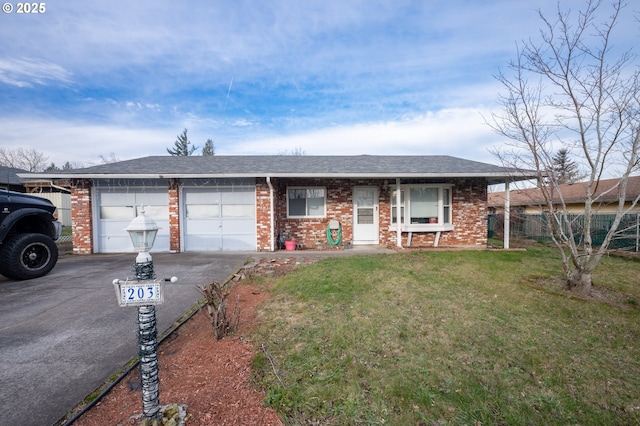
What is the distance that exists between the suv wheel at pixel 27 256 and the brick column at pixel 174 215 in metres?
2.94

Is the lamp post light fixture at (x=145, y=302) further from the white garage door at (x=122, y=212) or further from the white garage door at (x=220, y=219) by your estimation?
the white garage door at (x=122, y=212)

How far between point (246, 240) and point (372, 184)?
15.5 ft

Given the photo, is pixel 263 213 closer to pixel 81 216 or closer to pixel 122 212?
pixel 122 212

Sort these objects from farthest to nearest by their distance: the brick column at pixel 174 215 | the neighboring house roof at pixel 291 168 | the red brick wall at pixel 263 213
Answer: the red brick wall at pixel 263 213 → the brick column at pixel 174 215 → the neighboring house roof at pixel 291 168

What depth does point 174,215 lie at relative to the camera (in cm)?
895

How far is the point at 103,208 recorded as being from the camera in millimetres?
9062

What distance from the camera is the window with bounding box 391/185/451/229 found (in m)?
9.65

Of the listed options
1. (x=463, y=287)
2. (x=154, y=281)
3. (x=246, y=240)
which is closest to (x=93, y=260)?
(x=246, y=240)

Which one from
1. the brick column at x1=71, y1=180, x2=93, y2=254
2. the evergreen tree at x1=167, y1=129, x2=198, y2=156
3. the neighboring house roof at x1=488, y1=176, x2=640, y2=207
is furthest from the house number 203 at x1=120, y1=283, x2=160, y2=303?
the evergreen tree at x1=167, y1=129, x2=198, y2=156

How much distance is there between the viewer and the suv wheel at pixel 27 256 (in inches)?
221

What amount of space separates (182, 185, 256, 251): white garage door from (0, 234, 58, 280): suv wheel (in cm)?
339

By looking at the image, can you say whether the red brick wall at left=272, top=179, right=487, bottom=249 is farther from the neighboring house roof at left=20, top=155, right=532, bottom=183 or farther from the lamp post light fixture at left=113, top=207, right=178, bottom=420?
the lamp post light fixture at left=113, top=207, right=178, bottom=420

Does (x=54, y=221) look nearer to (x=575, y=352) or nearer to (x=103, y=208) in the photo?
(x=103, y=208)

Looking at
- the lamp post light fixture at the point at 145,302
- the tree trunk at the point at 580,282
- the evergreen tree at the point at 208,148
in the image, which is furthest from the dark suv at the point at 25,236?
the evergreen tree at the point at 208,148
